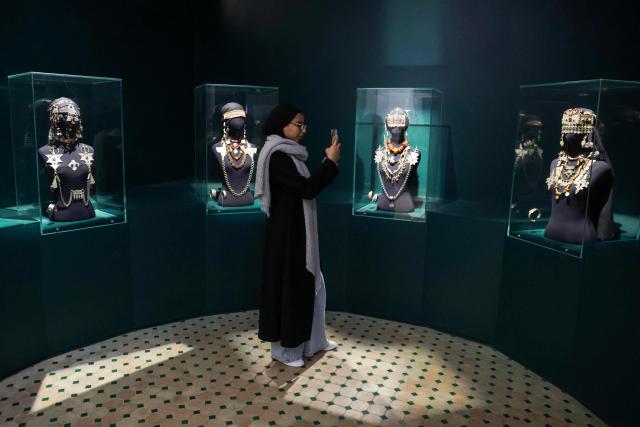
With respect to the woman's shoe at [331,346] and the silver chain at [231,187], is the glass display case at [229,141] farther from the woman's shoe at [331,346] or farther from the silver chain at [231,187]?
the woman's shoe at [331,346]

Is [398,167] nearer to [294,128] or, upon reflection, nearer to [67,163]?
[294,128]

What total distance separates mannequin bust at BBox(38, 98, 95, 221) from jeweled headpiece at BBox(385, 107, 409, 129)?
2388mm

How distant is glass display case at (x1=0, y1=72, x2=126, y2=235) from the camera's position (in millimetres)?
3783

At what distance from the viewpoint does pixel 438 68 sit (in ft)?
16.3

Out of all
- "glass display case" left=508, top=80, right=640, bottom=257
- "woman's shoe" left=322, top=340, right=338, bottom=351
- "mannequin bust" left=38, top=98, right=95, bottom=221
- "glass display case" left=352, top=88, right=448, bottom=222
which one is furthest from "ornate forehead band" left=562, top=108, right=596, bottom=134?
"mannequin bust" left=38, top=98, right=95, bottom=221

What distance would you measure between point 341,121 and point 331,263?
1529mm

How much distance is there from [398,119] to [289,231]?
4.80ft

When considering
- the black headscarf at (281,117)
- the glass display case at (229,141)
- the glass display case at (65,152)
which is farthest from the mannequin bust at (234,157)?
the black headscarf at (281,117)

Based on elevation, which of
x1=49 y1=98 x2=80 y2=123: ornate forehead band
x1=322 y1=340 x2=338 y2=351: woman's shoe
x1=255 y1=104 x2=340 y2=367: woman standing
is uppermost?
x1=49 y1=98 x2=80 y2=123: ornate forehead band

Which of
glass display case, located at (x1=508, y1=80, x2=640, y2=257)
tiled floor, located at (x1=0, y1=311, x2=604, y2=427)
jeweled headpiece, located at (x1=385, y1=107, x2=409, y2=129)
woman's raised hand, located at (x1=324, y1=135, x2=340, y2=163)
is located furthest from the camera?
jeweled headpiece, located at (x1=385, y1=107, x2=409, y2=129)

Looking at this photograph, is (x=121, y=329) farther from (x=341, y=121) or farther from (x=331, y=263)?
(x=341, y=121)

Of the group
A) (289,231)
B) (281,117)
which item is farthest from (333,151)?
(289,231)

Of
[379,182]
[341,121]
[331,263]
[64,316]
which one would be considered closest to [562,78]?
[379,182]

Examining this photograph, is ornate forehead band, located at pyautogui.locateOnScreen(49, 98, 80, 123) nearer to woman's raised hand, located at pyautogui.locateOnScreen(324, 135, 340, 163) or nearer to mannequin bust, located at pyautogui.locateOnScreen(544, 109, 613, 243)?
woman's raised hand, located at pyautogui.locateOnScreen(324, 135, 340, 163)
